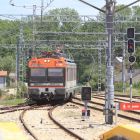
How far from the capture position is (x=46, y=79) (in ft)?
68.7

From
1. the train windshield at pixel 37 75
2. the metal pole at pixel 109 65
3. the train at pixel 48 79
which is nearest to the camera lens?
the metal pole at pixel 109 65

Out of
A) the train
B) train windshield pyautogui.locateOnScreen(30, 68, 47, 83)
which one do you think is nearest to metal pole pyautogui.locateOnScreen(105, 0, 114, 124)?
the train

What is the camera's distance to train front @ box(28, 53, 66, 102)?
20.8 meters

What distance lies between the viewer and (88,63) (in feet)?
282

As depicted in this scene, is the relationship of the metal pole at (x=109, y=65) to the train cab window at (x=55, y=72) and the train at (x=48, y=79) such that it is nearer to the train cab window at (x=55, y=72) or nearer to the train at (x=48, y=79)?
the train at (x=48, y=79)

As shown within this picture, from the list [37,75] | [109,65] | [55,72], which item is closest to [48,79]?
[55,72]

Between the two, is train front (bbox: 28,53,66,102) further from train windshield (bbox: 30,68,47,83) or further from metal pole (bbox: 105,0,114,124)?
metal pole (bbox: 105,0,114,124)

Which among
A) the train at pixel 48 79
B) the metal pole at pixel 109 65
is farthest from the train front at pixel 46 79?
the metal pole at pixel 109 65

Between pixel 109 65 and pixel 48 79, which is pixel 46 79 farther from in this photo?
pixel 109 65

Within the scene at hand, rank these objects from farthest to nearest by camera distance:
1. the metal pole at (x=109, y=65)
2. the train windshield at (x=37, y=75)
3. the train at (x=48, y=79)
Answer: the train windshield at (x=37, y=75)
the train at (x=48, y=79)
the metal pole at (x=109, y=65)

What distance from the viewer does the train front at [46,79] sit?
2080 centimetres

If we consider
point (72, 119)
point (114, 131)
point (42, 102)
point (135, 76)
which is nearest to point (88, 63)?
point (135, 76)

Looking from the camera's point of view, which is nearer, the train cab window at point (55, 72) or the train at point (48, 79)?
the train at point (48, 79)

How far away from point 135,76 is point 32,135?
50.5 metres
